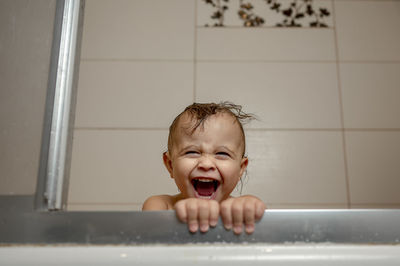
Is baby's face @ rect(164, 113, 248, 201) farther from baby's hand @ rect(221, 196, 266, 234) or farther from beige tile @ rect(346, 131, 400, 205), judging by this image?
beige tile @ rect(346, 131, 400, 205)

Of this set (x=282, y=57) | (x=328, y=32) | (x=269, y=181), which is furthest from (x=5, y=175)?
(x=328, y=32)

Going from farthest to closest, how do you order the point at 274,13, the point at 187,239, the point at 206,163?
the point at 274,13, the point at 206,163, the point at 187,239

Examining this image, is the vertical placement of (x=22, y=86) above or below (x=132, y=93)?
below

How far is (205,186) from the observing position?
2.62 feet

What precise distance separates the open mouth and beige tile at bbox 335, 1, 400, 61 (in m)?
1.09

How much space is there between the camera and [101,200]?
1378mm

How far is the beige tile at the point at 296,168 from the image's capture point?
1418mm

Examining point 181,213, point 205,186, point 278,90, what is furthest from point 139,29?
point 181,213

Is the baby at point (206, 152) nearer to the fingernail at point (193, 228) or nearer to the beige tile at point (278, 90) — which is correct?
the fingernail at point (193, 228)

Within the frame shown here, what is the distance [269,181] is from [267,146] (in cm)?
15

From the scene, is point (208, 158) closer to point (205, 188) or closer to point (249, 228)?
point (205, 188)

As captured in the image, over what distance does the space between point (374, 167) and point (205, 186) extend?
3.19ft

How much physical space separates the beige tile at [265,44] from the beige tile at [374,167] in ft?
1.32

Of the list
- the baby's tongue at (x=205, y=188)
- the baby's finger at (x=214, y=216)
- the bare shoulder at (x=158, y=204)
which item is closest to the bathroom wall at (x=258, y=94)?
the bare shoulder at (x=158, y=204)
